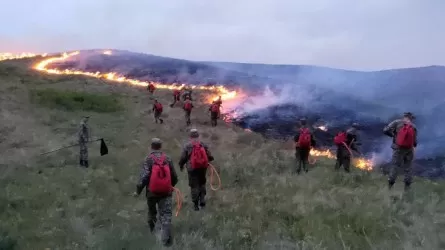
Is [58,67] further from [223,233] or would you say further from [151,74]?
[223,233]

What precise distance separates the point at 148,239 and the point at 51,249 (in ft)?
5.32

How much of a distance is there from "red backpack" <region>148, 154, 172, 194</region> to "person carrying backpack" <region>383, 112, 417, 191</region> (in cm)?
614

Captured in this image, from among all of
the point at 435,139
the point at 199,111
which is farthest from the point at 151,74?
the point at 435,139

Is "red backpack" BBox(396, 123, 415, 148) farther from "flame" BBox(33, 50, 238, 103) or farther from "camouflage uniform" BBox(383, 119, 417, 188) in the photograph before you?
"flame" BBox(33, 50, 238, 103)

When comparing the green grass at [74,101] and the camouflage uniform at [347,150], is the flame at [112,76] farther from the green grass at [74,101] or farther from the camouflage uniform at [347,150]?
the camouflage uniform at [347,150]

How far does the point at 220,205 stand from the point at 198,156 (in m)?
1.97

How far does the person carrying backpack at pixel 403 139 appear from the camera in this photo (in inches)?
463

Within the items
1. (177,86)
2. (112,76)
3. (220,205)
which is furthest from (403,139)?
(112,76)

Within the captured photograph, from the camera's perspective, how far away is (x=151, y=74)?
6725 cm

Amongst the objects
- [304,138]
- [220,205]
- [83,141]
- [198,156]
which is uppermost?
[198,156]

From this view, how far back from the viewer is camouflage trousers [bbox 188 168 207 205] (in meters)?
11.2

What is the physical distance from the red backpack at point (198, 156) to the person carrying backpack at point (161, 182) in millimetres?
1620

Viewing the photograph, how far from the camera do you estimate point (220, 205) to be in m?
12.1

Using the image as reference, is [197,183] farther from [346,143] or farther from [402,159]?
[346,143]
